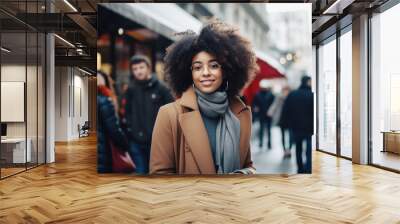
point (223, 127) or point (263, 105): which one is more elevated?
point (263, 105)

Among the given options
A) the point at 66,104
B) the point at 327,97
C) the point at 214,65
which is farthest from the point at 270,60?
the point at 66,104

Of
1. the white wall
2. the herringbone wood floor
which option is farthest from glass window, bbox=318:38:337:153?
the white wall

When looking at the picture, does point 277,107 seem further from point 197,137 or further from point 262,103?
point 197,137

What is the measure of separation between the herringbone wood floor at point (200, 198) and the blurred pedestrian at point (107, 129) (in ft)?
0.98

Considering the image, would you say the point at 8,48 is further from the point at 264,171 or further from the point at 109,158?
the point at 264,171

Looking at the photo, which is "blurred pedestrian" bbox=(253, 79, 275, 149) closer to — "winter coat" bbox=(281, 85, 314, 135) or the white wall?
"winter coat" bbox=(281, 85, 314, 135)

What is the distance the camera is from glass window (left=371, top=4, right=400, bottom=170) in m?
7.29

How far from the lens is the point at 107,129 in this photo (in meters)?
6.52

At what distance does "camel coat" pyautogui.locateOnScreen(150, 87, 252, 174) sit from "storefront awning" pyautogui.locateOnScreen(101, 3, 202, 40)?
1053mm

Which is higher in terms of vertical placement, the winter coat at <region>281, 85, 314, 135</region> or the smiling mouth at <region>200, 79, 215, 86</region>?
the smiling mouth at <region>200, 79, 215, 86</region>

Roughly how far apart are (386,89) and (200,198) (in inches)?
192

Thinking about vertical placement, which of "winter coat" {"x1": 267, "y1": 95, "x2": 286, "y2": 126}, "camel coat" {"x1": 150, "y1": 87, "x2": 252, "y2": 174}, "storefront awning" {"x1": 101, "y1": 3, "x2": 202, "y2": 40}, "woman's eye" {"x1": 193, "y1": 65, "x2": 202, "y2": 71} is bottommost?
"camel coat" {"x1": 150, "y1": 87, "x2": 252, "y2": 174}

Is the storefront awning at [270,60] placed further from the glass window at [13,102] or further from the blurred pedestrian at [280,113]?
the glass window at [13,102]

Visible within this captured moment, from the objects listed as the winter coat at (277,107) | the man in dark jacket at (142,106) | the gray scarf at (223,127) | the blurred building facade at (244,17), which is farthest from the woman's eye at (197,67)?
the winter coat at (277,107)
